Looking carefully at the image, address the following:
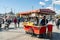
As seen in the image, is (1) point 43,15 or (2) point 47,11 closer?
(2) point 47,11

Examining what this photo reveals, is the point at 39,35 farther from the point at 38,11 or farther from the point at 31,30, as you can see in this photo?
the point at 38,11

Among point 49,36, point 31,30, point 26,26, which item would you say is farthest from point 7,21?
point 49,36

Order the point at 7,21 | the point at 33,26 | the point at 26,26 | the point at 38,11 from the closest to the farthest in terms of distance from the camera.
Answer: the point at 38,11
the point at 33,26
the point at 26,26
the point at 7,21

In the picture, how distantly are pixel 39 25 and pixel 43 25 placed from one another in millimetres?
387

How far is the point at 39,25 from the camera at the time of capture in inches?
551

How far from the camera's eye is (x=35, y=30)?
13.9 m

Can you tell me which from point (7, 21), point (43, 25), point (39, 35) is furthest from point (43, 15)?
point (7, 21)

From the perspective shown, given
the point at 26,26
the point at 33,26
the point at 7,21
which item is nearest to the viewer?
the point at 33,26

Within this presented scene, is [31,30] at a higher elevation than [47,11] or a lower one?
lower

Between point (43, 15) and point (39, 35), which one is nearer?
point (39, 35)

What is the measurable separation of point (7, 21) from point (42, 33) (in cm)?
860

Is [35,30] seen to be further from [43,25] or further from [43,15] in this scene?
[43,15]

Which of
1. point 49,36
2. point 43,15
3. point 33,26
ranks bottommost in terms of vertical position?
point 49,36

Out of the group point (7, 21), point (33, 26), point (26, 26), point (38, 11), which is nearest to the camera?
point (38, 11)
